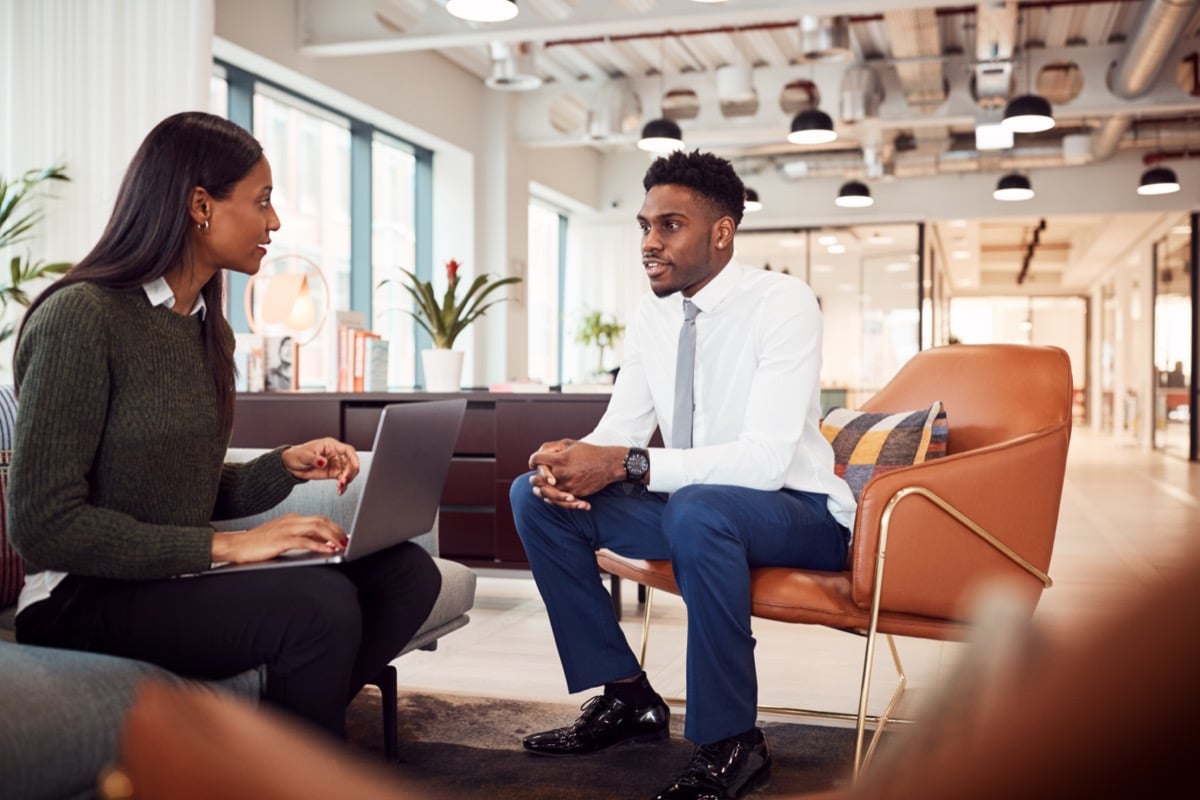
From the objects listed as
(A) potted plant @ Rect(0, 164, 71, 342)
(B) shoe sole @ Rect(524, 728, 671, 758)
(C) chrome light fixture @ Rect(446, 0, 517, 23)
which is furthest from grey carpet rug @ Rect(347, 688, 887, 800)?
(C) chrome light fixture @ Rect(446, 0, 517, 23)

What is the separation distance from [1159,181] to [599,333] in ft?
17.7

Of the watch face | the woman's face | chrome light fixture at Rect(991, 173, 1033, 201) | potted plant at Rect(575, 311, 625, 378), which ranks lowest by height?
the watch face

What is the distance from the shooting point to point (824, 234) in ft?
40.7

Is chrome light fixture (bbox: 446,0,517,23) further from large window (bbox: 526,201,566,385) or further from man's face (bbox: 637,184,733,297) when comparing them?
large window (bbox: 526,201,566,385)

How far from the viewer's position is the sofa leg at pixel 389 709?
2.29 m

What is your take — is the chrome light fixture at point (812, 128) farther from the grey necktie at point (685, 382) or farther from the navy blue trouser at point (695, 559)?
the navy blue trouser at point (695, 559)

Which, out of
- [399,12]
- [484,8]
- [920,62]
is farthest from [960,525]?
[920,62]

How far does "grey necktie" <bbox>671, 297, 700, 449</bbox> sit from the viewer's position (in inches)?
97.0

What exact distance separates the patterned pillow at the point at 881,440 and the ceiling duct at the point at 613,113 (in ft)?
22.0

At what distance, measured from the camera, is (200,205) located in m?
1.70

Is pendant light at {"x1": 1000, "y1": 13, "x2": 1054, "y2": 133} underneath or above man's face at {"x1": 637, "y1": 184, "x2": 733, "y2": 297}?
above

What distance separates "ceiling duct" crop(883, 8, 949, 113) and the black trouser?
754 centimetres

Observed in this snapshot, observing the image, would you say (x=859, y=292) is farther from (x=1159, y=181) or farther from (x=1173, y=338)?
(x=1173, y=338)

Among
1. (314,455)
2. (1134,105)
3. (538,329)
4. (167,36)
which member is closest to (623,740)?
(314,455)
